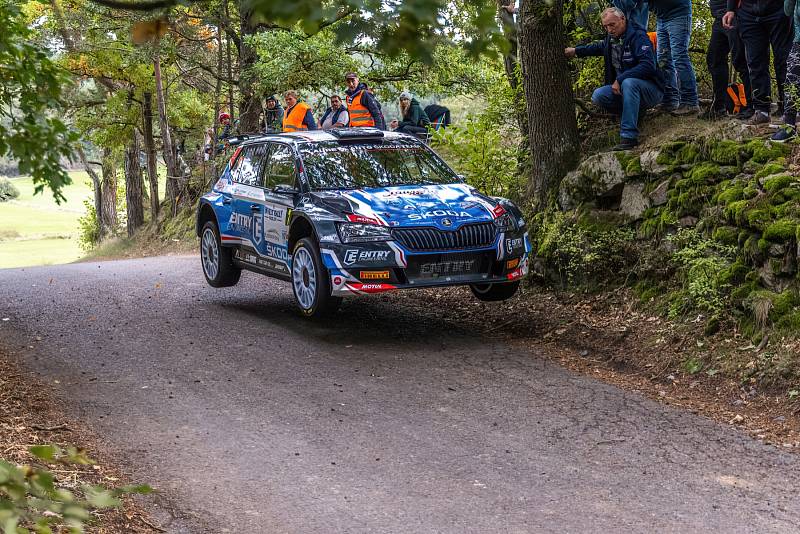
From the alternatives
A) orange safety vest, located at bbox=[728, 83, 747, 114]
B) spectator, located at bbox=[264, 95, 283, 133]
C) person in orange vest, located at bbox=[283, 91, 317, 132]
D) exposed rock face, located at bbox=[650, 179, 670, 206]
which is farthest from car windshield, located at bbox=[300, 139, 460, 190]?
spectator, located at bbox=[264, 95, 283, 133]

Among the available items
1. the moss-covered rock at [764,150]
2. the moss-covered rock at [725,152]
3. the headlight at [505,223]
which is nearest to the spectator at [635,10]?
the moss-covered rock at [725,152]

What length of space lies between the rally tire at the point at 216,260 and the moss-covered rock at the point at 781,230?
6.81 m

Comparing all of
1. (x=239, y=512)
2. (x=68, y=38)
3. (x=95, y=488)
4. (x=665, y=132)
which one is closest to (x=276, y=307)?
(x=665, y=132)

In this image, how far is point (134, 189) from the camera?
39188mm

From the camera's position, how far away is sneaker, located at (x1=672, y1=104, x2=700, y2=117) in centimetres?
1185

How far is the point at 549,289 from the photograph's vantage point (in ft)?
38.2

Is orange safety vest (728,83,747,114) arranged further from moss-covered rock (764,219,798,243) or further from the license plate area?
the license plate area

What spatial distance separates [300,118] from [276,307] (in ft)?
21.2

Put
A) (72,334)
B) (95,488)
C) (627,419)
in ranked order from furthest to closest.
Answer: (72,334) → (627,419) → (95,488)

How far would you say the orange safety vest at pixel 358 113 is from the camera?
17.4 metres

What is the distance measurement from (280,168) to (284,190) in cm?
61

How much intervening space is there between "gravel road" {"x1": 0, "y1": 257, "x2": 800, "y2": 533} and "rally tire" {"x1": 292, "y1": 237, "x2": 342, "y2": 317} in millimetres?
351

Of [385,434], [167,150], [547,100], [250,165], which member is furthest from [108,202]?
[385,434]

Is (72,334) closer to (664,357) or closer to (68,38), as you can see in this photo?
(664,357)
